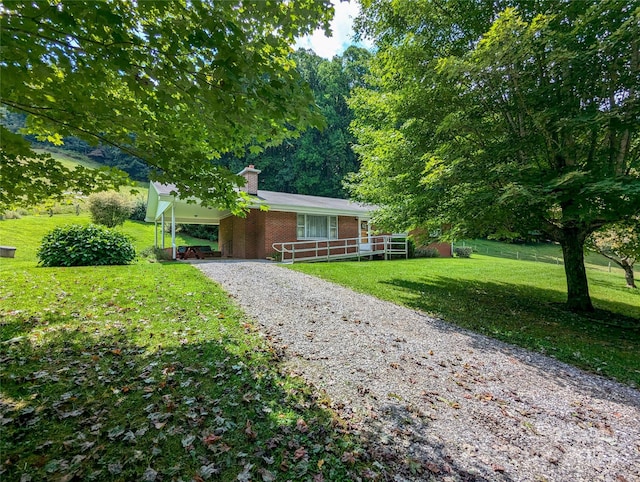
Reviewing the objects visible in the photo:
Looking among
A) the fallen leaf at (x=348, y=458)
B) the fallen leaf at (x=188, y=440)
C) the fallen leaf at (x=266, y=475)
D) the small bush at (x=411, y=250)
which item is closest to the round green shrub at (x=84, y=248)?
the fallen leaf at (x=188, y=440)

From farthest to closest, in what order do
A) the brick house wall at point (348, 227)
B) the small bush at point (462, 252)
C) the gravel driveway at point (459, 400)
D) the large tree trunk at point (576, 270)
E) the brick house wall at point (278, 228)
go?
the small bush at point (462, 252) → the brick house wall at point (348, 227) → the brick house wall at point (278, 228) → the large tree trunk at point (576, 270) → the gravel driveway at point (459, 400)

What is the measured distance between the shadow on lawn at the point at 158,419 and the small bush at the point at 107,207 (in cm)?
2294

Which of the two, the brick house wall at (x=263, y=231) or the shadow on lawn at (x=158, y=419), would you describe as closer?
the shadow on lawn at (x=158, y=419)

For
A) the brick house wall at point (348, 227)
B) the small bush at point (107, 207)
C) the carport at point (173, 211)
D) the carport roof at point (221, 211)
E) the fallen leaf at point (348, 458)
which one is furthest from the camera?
the small bush at point (107, 207)

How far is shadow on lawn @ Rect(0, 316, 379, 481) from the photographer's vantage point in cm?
239

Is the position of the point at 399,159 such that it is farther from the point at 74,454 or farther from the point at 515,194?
the point at 74,454

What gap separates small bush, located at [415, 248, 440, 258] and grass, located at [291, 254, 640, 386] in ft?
20.0

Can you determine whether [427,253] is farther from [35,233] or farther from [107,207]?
[35,233]

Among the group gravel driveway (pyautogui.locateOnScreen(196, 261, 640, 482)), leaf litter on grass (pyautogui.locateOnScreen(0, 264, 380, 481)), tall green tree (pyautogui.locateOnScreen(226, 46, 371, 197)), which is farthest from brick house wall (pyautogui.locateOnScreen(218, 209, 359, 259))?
tall green tree (pyautogui.locateOnScreen(226, 46, 371, 197))

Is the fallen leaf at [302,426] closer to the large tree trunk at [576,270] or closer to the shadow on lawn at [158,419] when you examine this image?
the shadow on lawn at [158,419]

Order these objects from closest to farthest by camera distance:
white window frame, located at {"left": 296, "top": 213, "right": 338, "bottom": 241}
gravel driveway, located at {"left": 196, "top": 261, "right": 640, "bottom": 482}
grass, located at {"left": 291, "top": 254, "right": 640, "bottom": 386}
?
gravel driveway, located at {"left": 196, "top": 261, "right": 640, "bottom": 482}
grass, located at {"left": 291, "top": 254, "right": 640, "bottom": 386}
white window frame, located at {"left": 296, "top": 213, "right": 338, "bottom": 241}

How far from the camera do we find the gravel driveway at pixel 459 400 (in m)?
2.76

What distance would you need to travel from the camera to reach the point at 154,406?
3094 millimetres

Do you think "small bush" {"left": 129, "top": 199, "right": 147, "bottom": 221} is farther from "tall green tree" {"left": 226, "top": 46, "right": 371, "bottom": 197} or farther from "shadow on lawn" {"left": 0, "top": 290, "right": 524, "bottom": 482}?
"shadow on lawn" {"left": 0, "top": 290, "right": 524, "bottom": 482}
